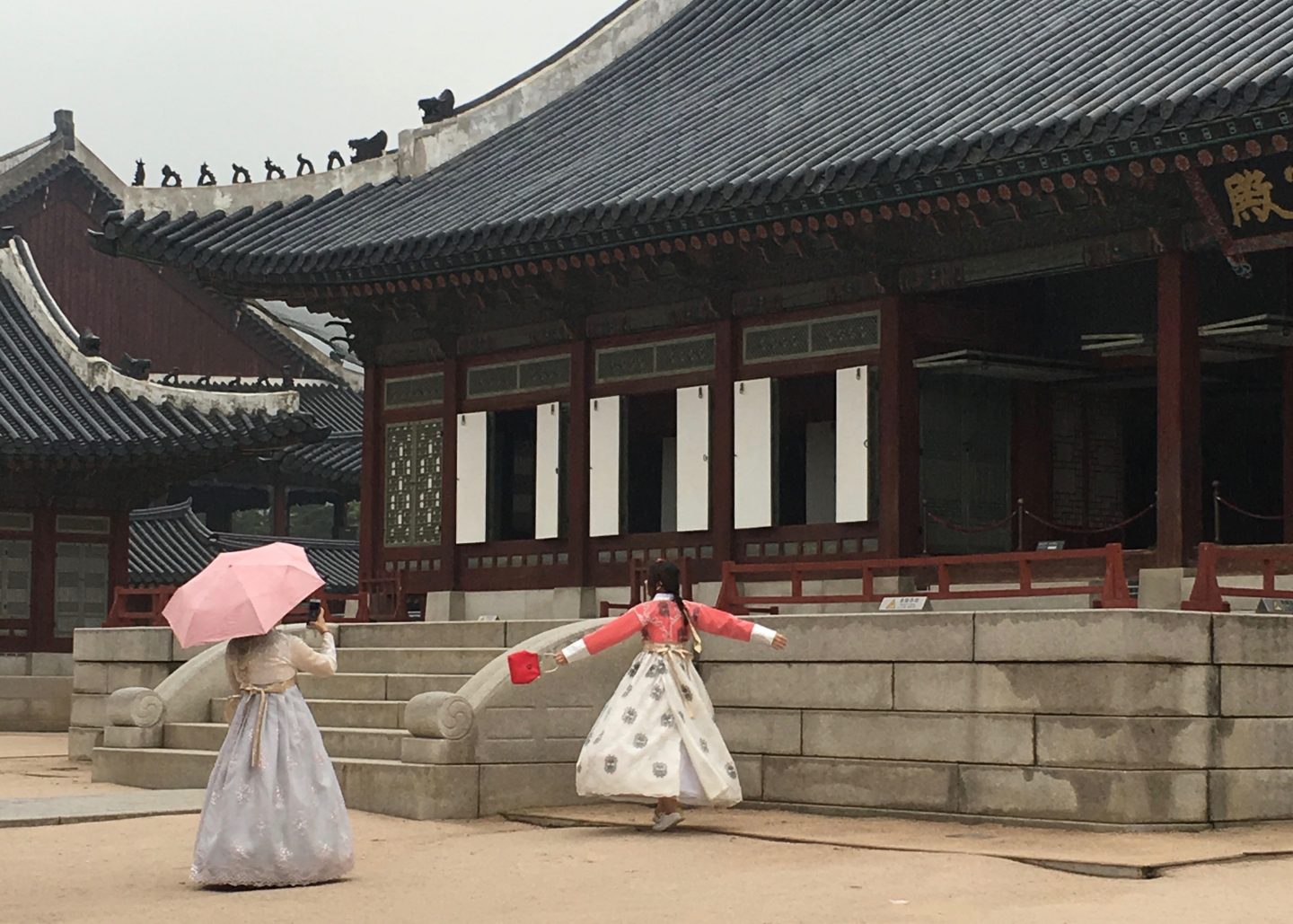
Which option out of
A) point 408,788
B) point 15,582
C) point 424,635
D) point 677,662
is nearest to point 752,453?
point 424,635

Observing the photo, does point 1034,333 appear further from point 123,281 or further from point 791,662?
point 123,281

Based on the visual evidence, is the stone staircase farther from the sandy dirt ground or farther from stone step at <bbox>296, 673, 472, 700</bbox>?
the sandy dirt ground

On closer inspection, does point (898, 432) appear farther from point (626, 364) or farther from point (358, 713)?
point (358, 713)

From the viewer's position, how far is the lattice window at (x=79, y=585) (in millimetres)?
27266

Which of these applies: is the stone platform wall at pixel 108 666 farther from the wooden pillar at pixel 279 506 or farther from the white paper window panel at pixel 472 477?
the wooden pillar at pixel 279 506

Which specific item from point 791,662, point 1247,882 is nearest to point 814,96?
point 791,662

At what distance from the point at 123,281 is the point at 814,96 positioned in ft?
83.1

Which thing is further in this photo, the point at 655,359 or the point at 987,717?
the point at 655,359

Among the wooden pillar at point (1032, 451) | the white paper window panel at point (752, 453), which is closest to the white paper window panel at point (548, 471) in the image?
the white paper window panel at point (752, 453)

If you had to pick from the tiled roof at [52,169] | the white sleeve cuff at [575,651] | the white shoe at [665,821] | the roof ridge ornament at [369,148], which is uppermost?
the tiled roof at [52,169]

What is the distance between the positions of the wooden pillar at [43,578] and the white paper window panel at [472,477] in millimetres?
7964

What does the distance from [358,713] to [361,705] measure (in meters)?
0.07

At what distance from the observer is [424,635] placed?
57.6 ft

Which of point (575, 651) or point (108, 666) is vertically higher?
point (575, 651)
